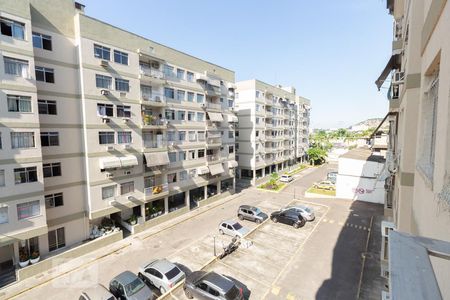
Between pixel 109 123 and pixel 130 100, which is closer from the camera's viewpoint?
pixel 109 123

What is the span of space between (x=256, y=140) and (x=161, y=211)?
78.8 ft

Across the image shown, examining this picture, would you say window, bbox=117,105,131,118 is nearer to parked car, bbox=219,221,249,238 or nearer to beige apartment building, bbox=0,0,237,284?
beige apartment building, bbox=0,0,237,284

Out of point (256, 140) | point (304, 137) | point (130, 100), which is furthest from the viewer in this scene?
point (304, 137)

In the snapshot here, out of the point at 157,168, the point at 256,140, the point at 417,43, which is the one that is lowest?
the point at 157,168

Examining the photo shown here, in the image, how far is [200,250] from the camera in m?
21.0

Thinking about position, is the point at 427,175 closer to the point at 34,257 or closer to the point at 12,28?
the point at 12,28

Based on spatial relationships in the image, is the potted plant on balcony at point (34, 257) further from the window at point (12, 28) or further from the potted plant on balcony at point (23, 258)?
the window at point (12, 28)

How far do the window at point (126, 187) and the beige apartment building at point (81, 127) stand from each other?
103mm

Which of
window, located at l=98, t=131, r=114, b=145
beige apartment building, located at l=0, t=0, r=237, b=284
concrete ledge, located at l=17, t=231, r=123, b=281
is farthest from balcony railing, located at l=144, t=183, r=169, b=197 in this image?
window, located at l=98, t=131, r=114, b=145

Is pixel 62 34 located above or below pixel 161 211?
above

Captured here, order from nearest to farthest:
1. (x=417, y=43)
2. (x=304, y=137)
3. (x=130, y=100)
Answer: (x=417, y=43), (x=130, y=100), (x=304, y=137)

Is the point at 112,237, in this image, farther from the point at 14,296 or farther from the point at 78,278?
the point at 14,296

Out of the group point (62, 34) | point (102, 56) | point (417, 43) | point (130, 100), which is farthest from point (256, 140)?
point (417, 43)

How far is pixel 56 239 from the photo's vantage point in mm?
20422
